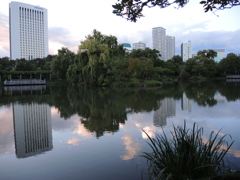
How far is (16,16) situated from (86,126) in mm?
90941

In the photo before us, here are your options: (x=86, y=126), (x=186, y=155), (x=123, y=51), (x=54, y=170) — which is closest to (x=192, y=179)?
(x=186, y=155)

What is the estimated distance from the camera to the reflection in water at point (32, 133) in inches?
191

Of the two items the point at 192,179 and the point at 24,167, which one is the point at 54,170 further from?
the point at 192,179

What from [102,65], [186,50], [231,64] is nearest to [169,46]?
[186,50]

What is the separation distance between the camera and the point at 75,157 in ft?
13.9

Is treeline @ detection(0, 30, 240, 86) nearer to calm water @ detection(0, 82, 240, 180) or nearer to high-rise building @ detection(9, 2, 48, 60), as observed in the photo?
calm water @ detection(0, 82, 240, 180)

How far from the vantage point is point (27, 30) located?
88.9 metres

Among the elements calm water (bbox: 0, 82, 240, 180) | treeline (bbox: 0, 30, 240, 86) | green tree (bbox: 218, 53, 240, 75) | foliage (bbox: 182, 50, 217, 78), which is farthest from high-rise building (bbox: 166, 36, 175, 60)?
calm water (bbox: 0, 82, 240, 180)

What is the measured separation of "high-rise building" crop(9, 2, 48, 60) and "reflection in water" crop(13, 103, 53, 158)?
88299 millimetres

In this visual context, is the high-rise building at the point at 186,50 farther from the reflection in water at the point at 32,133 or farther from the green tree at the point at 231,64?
the reflection in water at the point at 32,133

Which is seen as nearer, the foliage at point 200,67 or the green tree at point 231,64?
the foliage at point 200,67

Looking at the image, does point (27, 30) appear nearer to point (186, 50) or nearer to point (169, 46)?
point (169, 46)

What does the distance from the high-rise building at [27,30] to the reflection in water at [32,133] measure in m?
88.3

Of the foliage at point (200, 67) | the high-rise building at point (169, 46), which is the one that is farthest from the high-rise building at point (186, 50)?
the foliage at point (200, 67)
